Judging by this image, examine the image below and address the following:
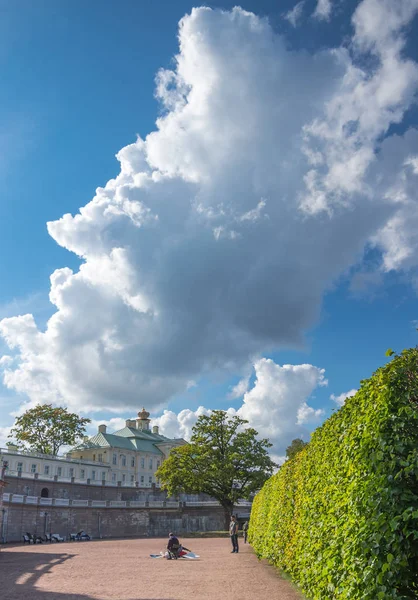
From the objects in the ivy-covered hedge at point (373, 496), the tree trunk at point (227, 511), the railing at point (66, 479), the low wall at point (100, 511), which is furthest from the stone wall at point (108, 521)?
the ivy-covered hedge at point (373, 496)

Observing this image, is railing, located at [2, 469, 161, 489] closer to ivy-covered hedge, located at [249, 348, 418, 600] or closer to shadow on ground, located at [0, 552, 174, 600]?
shadow on ground, located at [0, 552, 174, 600]

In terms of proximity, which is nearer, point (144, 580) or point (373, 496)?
point (373, 496)

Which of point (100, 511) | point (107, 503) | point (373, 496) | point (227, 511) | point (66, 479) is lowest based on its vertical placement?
point (227, 511)

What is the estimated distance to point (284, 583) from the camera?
15023 mm

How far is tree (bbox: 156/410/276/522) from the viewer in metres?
54.3

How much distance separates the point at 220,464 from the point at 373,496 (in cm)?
4990

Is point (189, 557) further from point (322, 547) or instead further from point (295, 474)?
point (322, 547)

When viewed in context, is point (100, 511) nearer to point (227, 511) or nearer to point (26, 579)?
point (227, 511)

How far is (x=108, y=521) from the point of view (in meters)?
57.4

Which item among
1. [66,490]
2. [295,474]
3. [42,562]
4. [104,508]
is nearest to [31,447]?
[66,490]

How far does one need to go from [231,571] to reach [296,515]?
5.91m

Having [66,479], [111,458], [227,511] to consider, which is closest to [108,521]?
[66,479]

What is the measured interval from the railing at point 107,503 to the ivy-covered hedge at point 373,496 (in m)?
45.3

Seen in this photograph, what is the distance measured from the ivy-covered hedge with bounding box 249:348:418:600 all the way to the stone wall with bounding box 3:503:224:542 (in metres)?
45.4
